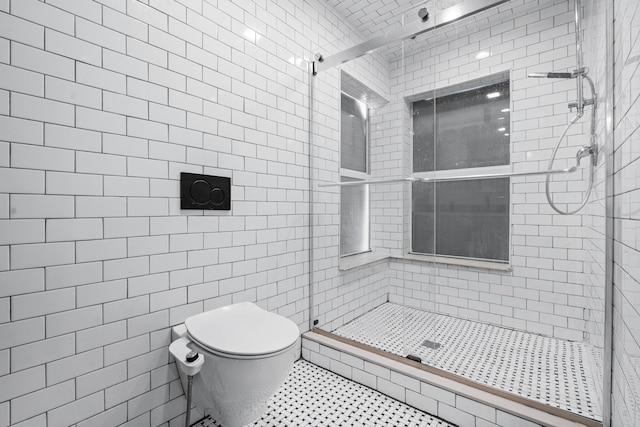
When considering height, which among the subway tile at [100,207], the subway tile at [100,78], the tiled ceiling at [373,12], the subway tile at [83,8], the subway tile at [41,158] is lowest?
the subway tile at [100,207]

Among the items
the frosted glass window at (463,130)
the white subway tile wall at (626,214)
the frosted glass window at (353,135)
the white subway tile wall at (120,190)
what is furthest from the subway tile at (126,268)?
the frosted glass window at (463,130)

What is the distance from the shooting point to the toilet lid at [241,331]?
1111mm

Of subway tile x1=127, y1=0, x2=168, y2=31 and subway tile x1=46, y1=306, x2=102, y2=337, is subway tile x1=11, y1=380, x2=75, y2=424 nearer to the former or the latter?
subway tile x1=46, y1=306, x2=102, y2=337

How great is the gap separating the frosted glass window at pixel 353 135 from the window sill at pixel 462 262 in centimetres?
87

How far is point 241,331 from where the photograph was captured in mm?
1251

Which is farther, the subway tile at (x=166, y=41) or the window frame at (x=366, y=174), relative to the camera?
the window frame at (x=366, y=174)

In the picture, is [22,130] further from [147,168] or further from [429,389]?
[429,389]

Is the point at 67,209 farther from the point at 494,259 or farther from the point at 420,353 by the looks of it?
the point at 494,259

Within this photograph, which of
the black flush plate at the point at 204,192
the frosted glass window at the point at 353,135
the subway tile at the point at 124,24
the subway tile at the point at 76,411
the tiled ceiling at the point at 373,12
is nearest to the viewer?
the subway tile at the point at 76,411

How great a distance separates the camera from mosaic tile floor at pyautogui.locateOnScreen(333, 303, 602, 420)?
4.86 feet

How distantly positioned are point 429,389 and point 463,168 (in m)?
1.84

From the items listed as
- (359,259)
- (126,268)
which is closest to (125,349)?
(126,268)

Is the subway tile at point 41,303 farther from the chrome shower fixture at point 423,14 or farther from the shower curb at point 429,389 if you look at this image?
the chrome shower fixture at point 423,14

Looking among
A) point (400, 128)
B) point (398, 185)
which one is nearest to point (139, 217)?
point (398, 185)
